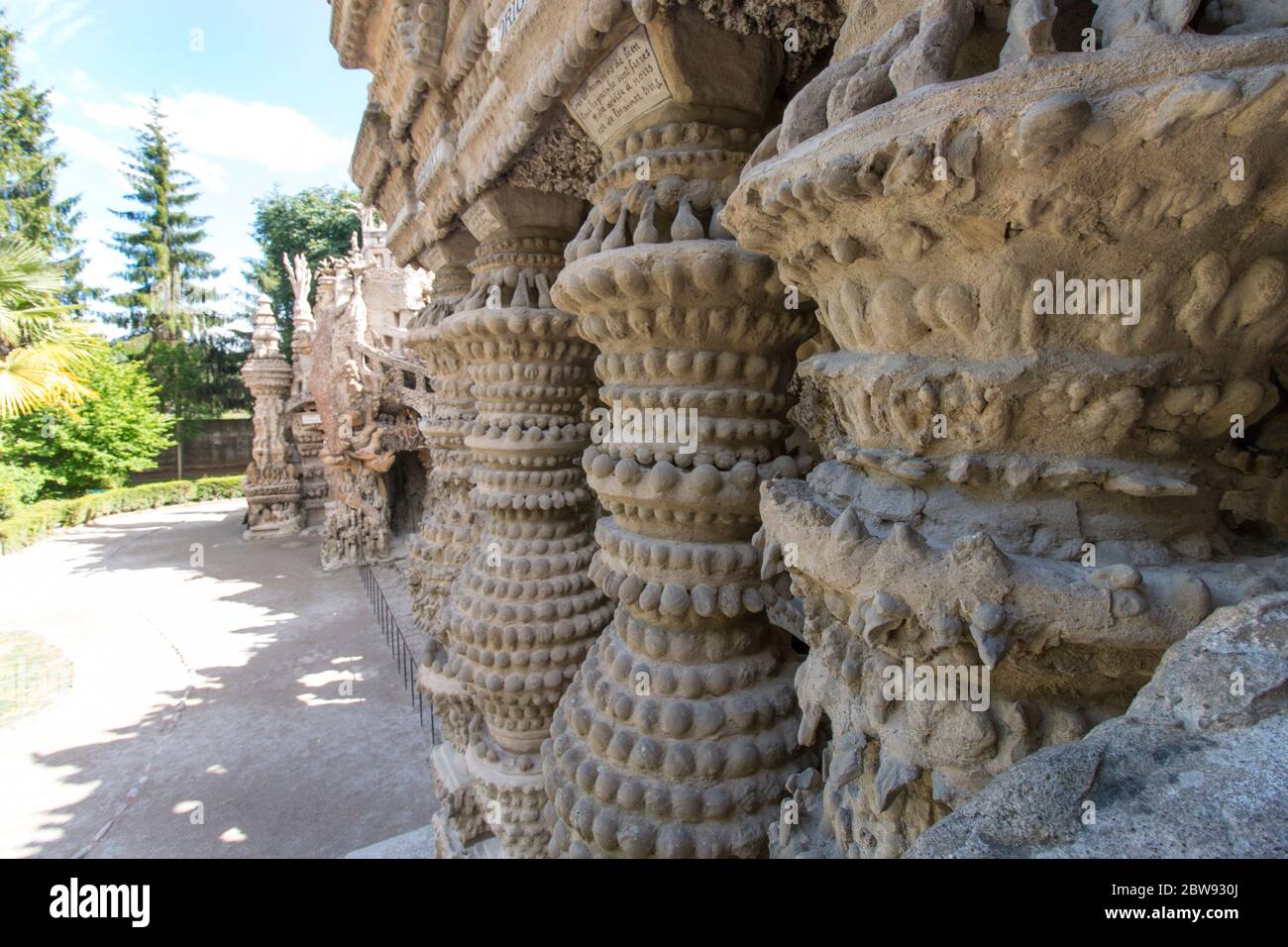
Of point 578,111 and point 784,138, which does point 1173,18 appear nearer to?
point 784,138

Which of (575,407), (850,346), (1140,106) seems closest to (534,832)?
(575,407)

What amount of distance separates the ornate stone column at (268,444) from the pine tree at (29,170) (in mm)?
9136

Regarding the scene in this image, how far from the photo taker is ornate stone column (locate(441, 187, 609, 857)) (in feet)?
12.0

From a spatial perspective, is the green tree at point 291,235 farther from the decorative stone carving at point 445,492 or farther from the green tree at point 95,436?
the decorative stone carving at point 445,492

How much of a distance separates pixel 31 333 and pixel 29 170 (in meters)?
11.1

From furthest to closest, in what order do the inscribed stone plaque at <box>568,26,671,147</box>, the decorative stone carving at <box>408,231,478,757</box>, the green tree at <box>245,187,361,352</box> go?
the green tree at <box>245,187,361,352</box>, the decorative stone carving at <box>408,231,478,757</box>, the inscribed stone plaque at <box>568,26,671,147</box>

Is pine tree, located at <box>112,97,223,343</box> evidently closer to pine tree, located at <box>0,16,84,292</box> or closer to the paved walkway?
pine tree, located at <box>0,16,84,292</box>

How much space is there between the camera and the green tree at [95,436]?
56.0ft

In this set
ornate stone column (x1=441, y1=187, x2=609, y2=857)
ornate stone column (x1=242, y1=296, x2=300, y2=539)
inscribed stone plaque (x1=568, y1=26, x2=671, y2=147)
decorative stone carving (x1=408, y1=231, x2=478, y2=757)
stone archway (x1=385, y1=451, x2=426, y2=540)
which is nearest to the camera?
inscribed stone plaque (x1=568, y1=26, x2=671, y2=147)

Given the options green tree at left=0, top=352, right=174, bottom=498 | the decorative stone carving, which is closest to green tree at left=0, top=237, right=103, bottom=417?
green tree at left=0, top=352, right=174, bottom=498

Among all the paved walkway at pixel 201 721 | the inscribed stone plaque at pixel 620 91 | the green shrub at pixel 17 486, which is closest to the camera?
the inscribed stone plaque at pixel 620 91

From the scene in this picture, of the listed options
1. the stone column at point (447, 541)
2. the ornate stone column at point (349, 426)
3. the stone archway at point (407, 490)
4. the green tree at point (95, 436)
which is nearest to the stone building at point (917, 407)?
the stone column at point (447, 541)

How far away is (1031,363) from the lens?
1.16 metres

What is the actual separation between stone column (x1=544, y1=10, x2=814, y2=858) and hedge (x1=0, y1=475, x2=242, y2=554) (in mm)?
17192
